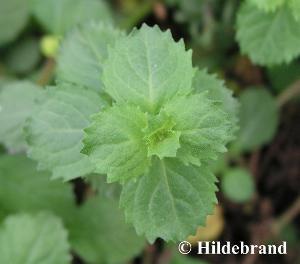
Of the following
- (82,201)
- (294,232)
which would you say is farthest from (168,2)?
(294,232)

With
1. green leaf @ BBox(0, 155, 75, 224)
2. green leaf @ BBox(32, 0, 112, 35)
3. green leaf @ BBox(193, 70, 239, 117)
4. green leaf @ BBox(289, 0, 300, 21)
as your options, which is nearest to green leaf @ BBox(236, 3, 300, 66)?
green leaf @ BBox(289, 0, 300, 21)

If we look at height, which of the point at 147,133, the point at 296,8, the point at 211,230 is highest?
the point at 296,8

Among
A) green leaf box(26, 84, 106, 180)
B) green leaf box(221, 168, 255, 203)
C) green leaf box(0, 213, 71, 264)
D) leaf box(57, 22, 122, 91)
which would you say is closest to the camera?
green leaf box(26, 84, 106, 180)

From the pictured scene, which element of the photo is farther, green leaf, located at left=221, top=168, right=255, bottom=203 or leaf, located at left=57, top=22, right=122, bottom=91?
green leaf, located at left=221, top=168, right=255, bottom=203

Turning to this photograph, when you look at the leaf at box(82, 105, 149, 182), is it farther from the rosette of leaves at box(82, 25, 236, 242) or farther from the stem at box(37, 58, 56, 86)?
the stem at box(37, 58, 56, 86)

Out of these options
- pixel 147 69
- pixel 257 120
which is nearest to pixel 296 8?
pixel 147 69

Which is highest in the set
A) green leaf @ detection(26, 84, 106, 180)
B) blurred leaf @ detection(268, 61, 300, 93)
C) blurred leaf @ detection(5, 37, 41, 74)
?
blurred leaf @ detection(5, 37, 41, 74)

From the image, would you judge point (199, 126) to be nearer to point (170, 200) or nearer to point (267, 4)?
point (170, 200)

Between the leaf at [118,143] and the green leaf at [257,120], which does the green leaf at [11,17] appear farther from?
the leaf at [118,143]
